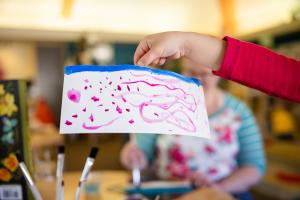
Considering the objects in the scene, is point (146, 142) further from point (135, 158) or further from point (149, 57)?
point (149, 57)

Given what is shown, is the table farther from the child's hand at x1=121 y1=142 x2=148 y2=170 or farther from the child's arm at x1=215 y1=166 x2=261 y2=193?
the child's arm at x1=215 y1=166 x2=261 y2=193

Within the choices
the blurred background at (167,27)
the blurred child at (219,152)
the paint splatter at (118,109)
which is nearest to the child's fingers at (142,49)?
the paint splatter at (118,109)

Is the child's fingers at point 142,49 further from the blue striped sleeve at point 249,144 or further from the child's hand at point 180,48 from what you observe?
the blue striped sleeve at point 249,144

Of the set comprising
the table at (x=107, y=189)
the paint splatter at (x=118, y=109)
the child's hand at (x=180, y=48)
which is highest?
the child's hand at (x=180, y=48)

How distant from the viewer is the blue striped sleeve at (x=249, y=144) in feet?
3.93

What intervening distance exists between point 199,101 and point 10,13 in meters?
1.40

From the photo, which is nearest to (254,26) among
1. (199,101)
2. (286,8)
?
(286,8)

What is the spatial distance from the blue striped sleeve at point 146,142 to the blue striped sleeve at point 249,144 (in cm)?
34

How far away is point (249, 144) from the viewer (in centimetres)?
120

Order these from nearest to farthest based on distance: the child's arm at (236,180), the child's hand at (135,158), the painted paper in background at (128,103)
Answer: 1. the painted paper in background at (128,103)
2. the child's arm at (236,180)
3. the child's hand at (135,158)

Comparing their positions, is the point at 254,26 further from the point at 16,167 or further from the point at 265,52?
the point at 16,167

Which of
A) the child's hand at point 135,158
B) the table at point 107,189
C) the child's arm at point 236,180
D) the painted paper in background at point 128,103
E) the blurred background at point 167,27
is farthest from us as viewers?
the blurred background at point 167,27

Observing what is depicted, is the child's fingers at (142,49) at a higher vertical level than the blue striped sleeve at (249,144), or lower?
higher

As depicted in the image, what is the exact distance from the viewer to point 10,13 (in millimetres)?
1639
